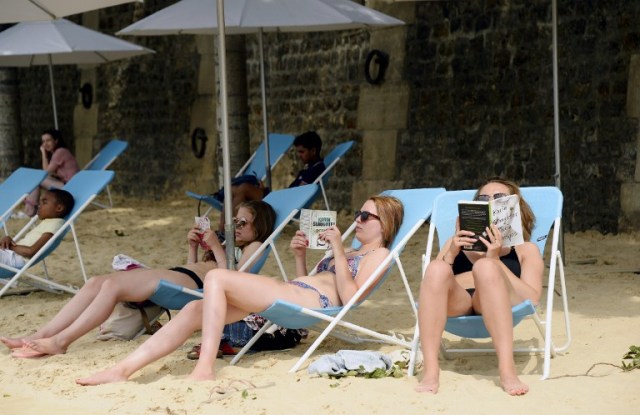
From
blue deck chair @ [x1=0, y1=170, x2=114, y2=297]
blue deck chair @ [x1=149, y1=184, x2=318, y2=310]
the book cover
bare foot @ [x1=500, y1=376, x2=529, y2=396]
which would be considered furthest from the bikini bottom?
blue deck chair @ [x1=0, y1=170, x2=114, y2=297]

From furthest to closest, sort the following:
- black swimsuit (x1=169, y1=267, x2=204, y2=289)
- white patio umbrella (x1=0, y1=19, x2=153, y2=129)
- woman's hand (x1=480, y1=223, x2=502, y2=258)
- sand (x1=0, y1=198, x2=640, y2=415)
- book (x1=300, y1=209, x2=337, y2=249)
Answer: white patio umbrella (x1=0, y1=19, x2=153, y2=129) → black swimsuit (x1=169, y1=267, x2=204, y2=289) → book (x1=300, y1=209, x2=337, y2=249) → woman's hand (x1=480, y1=223, x2=502, y2=258) → sand (x1=0, y1=198, x2=640, y2=415)

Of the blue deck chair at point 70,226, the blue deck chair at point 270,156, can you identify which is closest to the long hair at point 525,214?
the blue deck chair at point 70,226

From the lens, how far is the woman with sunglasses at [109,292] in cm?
482

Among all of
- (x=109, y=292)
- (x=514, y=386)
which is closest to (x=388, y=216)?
(x=514, y=386)

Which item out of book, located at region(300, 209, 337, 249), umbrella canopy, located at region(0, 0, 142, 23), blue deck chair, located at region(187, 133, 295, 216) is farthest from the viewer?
blue deck chair, located at region(187, 133, 295, 216)

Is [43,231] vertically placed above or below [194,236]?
below

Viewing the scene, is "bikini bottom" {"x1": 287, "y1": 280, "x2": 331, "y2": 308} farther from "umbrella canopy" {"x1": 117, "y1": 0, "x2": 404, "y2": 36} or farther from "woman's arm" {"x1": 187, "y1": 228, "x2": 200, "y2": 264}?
"umbrella canopy" {"x1": 117, "y1": 0, "x2": 404, "y2": 36}

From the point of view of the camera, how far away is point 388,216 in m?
4.71

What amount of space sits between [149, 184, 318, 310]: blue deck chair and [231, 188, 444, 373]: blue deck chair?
0.38m

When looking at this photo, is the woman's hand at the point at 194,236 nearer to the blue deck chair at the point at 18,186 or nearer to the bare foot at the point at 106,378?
the bare foot at the point at 106,378

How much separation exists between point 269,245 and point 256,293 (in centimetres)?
94

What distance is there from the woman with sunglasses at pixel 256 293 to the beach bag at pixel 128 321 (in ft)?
2.52

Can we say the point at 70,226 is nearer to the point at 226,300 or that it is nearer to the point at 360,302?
the point at 226,300

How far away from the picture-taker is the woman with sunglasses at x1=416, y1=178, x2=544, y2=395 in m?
3.96
